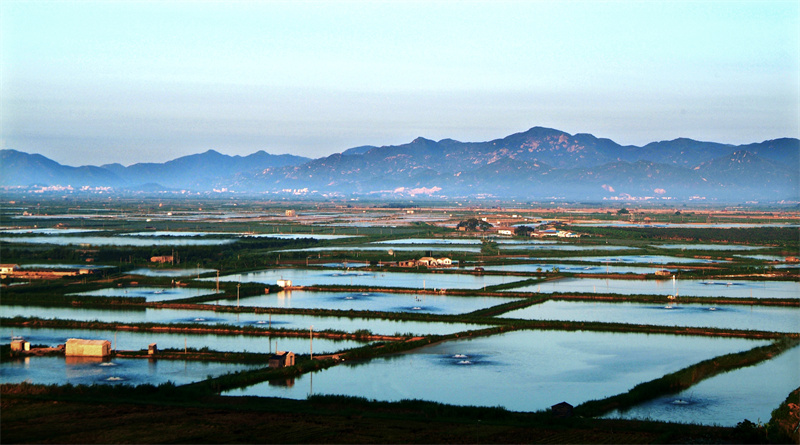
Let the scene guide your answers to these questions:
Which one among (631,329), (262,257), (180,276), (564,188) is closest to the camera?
(631,329)

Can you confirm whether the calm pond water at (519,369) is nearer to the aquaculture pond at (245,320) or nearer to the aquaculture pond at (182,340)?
the aquaculture pond at (245,320)

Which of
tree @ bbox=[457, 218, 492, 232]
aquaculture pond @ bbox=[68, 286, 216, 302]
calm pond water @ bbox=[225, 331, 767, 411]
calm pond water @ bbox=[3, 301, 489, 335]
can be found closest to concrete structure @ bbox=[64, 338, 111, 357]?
calm pond water @ bbox=[3, 301, 489, 335]

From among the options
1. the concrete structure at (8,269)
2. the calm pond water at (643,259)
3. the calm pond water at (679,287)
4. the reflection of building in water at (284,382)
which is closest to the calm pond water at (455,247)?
the calm pond water at (643,259)

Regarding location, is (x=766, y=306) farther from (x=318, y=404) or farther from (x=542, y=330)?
(x=318, y=404)

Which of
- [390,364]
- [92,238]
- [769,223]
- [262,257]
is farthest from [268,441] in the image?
[769,223]

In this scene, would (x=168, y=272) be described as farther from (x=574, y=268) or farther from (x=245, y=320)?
(x=574, y=268)

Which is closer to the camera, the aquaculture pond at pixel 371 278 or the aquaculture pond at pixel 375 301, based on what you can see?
the aquaculture pond at pixel 375 301
